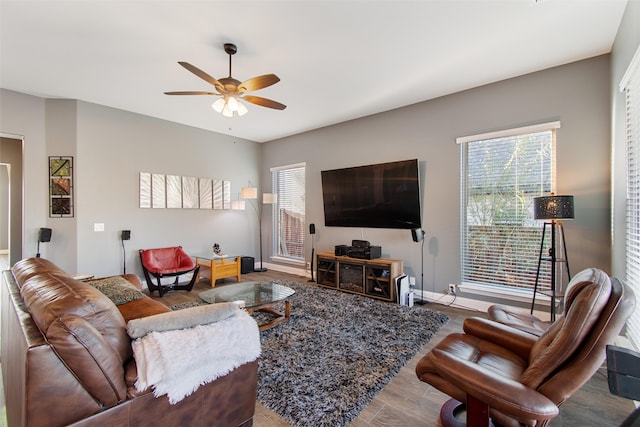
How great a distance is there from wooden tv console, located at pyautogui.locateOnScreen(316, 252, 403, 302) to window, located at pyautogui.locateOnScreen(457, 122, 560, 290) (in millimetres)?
971

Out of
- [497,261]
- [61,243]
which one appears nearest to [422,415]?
[497,261]

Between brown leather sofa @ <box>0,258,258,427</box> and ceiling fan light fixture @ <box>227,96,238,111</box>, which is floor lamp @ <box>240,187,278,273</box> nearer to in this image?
ceiling fan light fixture @ <box>227,96,238,111</box>

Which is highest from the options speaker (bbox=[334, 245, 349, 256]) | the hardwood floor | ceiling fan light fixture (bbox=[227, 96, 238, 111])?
ceiling fan light fixture (bbox=[227, 96, 238, 111])

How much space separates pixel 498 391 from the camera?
114cm

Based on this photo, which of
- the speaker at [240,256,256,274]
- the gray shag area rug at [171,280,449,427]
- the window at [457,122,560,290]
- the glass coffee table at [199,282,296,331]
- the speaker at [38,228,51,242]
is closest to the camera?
the gray shag area rug at [171,280,449,427]

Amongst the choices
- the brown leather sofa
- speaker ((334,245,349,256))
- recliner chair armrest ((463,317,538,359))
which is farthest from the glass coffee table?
recliner chair armrest ((463,317,538,359))

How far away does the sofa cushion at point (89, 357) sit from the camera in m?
1.08

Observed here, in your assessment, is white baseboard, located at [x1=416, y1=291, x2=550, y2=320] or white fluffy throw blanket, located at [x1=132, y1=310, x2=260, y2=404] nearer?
white fluffy throw blanket, located at [x1=132, y1=310, x2=260, y2=404]

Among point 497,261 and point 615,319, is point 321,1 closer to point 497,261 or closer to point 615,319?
point 615,319

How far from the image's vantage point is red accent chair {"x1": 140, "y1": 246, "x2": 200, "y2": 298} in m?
4.31

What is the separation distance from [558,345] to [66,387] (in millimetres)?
1963

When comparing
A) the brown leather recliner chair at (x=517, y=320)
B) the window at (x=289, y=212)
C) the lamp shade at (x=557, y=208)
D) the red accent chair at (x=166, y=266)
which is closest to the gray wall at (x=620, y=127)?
the lamp shade at (x=557, y=208)

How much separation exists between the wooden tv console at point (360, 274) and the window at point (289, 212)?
1120mm

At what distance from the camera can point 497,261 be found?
3512 mm
